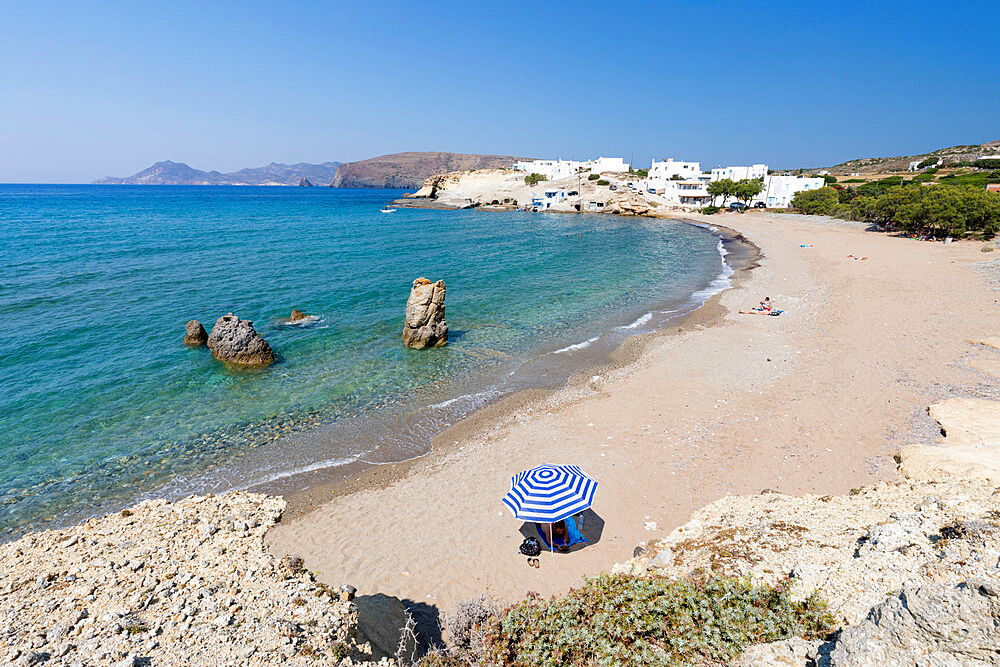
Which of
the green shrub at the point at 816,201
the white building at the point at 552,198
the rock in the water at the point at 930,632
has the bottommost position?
the rock in the water at the point at 930,632

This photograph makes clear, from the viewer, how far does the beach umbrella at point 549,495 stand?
33.0 feet

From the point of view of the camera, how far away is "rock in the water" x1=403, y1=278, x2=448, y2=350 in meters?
23.8

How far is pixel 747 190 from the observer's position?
102 m

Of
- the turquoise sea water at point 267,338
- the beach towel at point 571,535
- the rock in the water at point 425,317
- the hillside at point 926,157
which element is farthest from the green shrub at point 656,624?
the hillside at point 926,157

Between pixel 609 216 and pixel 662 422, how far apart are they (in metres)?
94.4

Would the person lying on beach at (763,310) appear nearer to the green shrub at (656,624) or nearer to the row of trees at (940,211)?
the green shrub at (656,624)

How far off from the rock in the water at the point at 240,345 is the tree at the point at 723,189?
362 feet

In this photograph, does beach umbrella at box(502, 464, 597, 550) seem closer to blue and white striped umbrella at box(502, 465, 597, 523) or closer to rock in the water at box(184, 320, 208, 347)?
blue and white striped umbrella at box(502, 465, 597, 523)

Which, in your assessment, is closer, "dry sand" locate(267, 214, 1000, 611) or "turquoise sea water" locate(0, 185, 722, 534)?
"dry sand" locate(267, 214, 1000, 611)

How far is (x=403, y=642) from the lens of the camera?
23.2 ft

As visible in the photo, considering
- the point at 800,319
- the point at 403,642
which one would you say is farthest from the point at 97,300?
the point at 800,319

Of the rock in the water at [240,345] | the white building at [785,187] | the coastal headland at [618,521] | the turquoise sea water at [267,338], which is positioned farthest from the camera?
the white building at [785,187]

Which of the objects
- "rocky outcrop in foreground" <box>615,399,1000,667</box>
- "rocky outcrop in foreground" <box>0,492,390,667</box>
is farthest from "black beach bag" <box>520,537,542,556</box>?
"rocky outcrop in foreground" <box>0,492,390,667</box>

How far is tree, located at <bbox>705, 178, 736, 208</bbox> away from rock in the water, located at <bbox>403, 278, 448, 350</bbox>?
103105 mm
